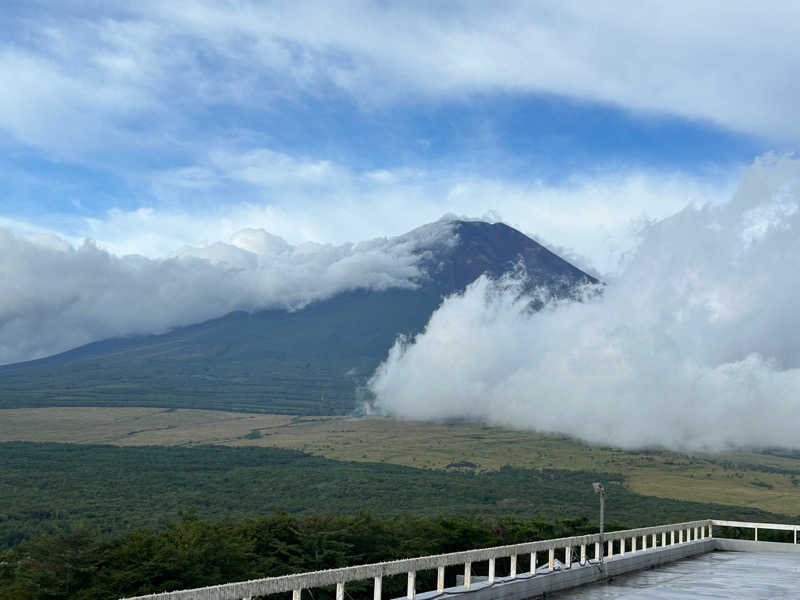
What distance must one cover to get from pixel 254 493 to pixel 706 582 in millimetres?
141138

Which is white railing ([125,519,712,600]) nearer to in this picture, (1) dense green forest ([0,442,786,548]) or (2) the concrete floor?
(2) the concrete floor

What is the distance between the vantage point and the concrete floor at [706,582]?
16.3m

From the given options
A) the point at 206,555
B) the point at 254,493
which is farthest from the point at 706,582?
the point at 254,493

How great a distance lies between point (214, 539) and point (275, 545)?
14.5 feet

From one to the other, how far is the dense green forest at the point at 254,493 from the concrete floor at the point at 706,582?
83929 millimetres

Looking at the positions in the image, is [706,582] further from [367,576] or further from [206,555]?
[206,555]

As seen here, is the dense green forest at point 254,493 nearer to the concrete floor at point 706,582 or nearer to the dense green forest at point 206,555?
the dense green forest at point 206,555

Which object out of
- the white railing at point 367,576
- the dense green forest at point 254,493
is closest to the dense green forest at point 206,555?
the white railing at point 367,576

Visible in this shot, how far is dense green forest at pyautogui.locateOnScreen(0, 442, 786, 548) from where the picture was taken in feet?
384

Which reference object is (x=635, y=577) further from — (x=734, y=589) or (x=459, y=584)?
(x=459, y=584)

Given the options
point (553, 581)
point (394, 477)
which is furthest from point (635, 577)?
point (394, 477)

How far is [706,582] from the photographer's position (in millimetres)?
→ 18453

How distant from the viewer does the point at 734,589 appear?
682 inches

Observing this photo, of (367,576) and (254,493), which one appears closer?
(367,576)
